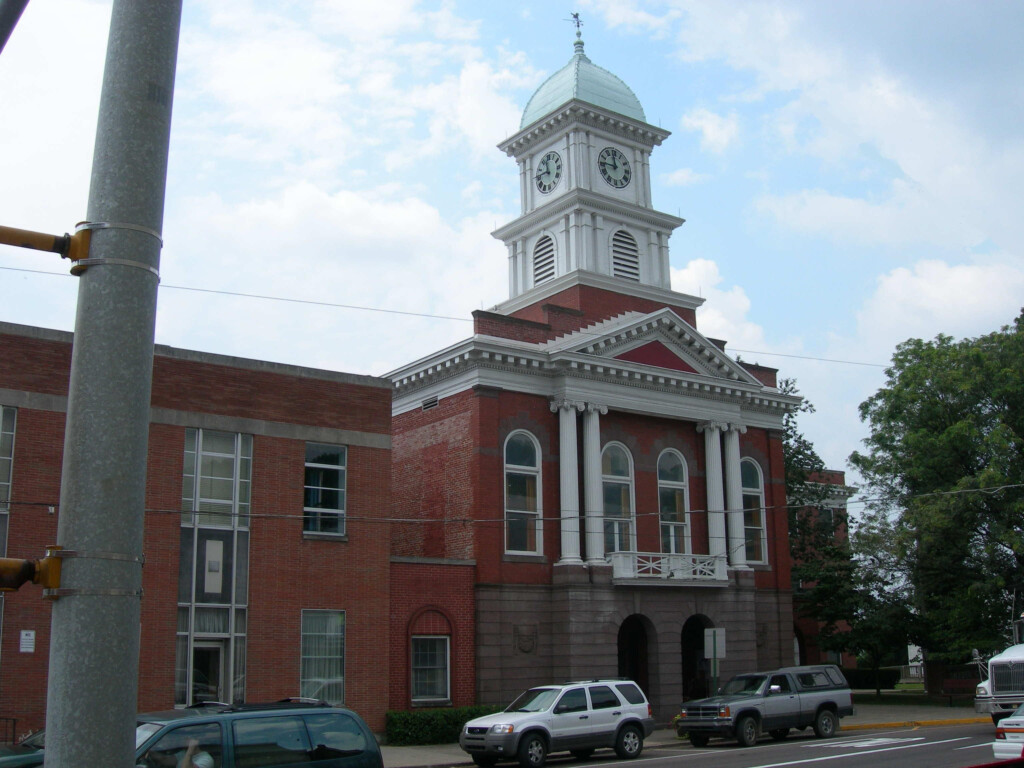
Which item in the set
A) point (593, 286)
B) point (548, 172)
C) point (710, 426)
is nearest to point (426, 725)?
point (710, 426)

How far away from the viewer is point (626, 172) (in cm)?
4166

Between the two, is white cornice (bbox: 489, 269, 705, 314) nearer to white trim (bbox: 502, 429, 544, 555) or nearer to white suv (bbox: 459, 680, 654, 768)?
white trim (bbox: 502, 429, 544, 555)

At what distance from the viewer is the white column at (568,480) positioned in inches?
1289

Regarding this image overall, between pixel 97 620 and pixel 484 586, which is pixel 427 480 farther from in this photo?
pixel 97 620

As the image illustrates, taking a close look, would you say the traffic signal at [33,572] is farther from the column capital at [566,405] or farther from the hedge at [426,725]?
the column capital at [566,405]

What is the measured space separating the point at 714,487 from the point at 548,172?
44.9ft

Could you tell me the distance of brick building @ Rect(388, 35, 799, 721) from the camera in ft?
105

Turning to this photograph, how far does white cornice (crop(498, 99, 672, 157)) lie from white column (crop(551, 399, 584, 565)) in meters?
12.4

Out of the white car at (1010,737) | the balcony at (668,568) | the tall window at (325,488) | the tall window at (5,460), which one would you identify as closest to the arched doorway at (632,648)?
the balcony at (668,568)

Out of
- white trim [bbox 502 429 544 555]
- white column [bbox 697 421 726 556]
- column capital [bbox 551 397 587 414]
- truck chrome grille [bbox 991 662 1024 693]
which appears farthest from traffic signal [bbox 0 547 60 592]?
white column [bbox 697 421 726 556]

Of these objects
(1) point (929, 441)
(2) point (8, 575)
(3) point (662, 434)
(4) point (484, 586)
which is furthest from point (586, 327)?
(2) point (8, 575)

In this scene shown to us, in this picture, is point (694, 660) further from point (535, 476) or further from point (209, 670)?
point (209, 670)

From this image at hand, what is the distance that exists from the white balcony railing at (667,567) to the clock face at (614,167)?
48.2 ft

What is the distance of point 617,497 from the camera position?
115ft
